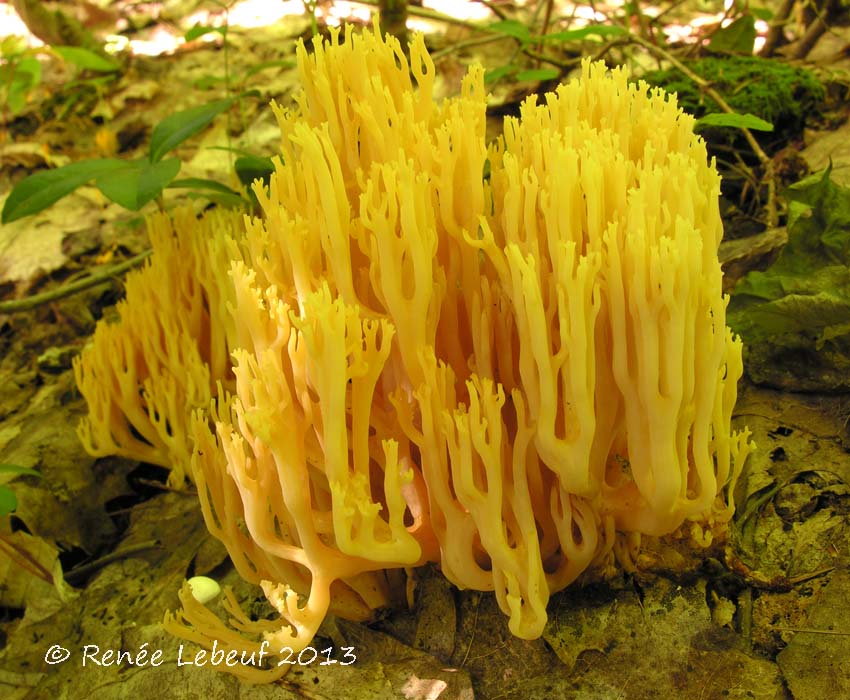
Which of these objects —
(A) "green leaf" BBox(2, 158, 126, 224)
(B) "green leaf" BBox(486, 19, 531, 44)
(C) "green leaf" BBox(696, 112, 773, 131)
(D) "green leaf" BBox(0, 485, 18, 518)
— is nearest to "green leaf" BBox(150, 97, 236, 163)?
(A) "green leaf" BBox(2, 158, 126, 224)

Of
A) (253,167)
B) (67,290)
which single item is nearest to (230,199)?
(253,167)

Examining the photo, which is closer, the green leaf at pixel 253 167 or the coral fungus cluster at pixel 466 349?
the coral fungus cluster at pixel 466 349

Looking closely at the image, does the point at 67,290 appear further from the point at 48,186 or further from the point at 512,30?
the point at 512,30

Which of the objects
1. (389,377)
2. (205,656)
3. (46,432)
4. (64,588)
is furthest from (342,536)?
(46,432)

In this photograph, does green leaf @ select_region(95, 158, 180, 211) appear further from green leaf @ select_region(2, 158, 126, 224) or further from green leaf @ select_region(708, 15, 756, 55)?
green leaf @ select_region(708, 15, 756, 55)

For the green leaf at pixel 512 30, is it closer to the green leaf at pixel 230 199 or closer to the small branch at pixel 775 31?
the green leaf at pixel 230 199

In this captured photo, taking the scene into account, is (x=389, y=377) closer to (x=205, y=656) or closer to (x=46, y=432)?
(x=205, y=656)

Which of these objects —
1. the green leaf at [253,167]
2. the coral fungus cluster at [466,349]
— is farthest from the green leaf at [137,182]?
the coral fungus cluster at [466,349]
